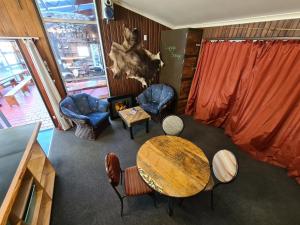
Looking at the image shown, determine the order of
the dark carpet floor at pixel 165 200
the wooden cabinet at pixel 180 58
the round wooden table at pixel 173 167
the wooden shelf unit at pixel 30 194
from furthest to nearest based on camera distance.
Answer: the wooden cabinet at pixel 180 58 < the dark carpet floor at pixel 165 200 < the round wooden table at pixel 173 167 < the wooden shelf unit at pixel 30 194

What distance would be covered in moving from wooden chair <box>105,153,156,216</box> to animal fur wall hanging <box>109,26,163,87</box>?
2691 mm

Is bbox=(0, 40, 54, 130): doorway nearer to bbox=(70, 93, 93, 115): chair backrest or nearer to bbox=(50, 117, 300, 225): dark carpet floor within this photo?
bbox=(70, 93, 93, 115): chair backrest

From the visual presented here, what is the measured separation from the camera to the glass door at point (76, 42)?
2.81 m

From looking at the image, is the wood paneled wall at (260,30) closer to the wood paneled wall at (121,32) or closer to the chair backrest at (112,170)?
the wood paneled wall at (121,32)

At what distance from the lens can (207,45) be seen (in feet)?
10.3

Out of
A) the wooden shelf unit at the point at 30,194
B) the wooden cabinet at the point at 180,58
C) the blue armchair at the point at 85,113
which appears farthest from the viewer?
the wooden cabinet at the point at 180,58

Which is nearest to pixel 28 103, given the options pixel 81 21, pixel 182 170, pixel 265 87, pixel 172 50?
pixel 81 21

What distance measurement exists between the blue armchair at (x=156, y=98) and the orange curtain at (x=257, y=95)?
918 mm

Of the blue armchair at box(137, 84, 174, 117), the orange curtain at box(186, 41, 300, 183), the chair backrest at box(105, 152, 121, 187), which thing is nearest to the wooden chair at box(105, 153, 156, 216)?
the chair backrest at box(105, 152, 121, 187)

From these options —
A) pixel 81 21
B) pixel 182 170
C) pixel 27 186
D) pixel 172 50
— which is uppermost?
pixel 81 21

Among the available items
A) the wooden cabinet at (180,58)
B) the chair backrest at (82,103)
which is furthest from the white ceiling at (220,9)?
the chair backrest at (82,103)

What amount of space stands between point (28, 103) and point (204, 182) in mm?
5002

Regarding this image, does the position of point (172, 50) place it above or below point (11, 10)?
below

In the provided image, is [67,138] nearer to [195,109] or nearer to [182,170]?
[182,170]
